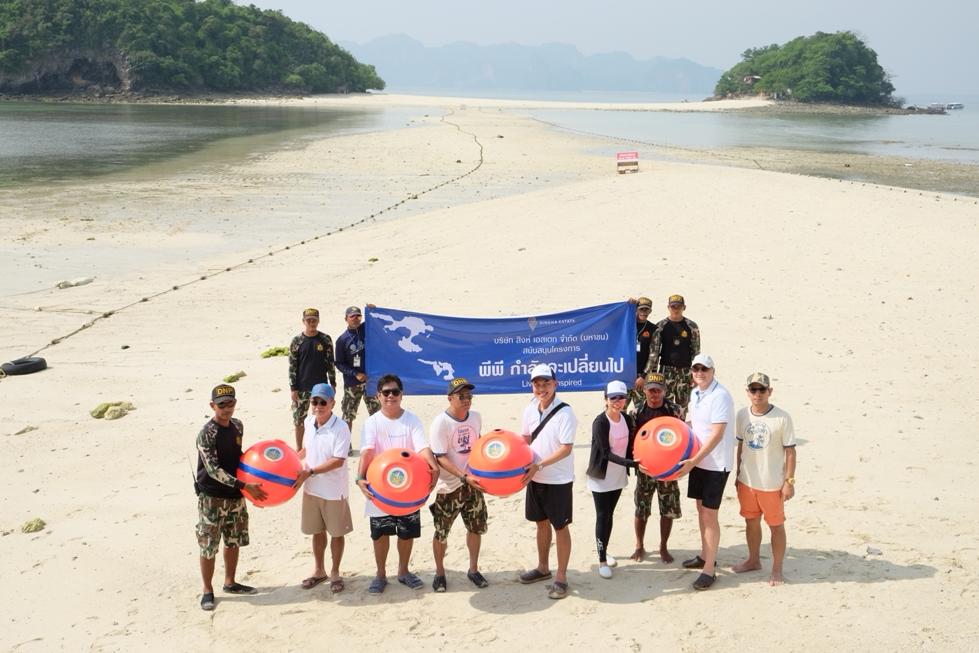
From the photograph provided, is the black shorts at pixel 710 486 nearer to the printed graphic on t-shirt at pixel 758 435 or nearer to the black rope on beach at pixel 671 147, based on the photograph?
the printed graphic on t-shirt at pixel 758 435

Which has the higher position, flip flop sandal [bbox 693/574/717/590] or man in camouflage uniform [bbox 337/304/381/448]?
man in camouflage uniform [bbox 337/304/381/448]

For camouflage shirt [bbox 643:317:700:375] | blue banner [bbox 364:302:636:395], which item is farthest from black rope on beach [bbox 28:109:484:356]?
camouflage shirt [bbox 643:317:700:375]

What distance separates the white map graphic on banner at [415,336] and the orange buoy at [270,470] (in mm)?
3264

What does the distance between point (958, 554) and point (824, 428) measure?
3.03 meters

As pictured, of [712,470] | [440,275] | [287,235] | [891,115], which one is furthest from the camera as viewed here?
[891,115]

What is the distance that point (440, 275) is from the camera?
17688 mm

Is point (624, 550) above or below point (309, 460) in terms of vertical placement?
below

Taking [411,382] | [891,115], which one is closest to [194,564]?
[411,382]

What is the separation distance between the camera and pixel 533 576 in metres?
7.15

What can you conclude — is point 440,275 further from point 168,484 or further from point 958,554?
point 958,554

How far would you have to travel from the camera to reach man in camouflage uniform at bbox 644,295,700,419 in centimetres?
919

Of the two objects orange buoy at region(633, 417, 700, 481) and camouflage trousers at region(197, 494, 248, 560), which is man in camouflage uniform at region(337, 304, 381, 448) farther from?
orange buoy at region(633, 417, 700, 481)

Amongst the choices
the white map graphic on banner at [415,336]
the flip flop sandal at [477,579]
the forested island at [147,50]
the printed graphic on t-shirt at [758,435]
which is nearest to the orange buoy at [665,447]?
the printed graphic on t-shirt at [758,435]

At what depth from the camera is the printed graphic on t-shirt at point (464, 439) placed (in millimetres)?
6840
